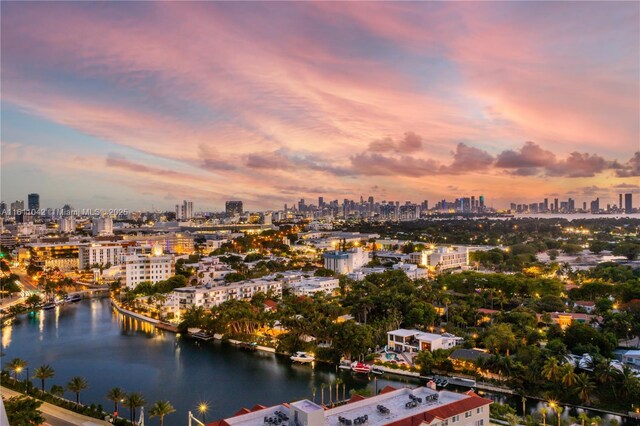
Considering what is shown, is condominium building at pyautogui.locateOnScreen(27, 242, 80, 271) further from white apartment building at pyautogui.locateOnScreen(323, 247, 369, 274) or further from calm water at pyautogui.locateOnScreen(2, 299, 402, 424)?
white apartment building at pyautogui.locateOnScreen(323, 247, 369, 274)

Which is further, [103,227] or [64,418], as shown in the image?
[103,227]

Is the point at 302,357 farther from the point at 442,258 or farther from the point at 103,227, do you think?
Answer: the point at 103,227

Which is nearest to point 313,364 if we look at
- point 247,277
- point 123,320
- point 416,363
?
point 416,363

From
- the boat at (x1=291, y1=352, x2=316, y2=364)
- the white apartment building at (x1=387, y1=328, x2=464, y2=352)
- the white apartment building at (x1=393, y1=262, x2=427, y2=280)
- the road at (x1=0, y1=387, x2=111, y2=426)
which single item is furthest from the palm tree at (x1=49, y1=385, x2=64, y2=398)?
the white apartment building at (x1=393, y1=262, x2=427, y2=280)

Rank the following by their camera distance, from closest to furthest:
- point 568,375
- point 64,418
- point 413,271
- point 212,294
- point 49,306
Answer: point 64,418 → point 568,375 → point 212,294 → point 49,306 → point 413,271

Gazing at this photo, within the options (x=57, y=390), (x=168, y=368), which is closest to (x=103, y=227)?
(x=168, y=368)

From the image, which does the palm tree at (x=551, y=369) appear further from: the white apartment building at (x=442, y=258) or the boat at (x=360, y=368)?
the white apartment building at (x=442, y=258)

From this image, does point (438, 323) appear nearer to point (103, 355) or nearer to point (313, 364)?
point (313, 364)

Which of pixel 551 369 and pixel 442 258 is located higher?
pixel 442 258
